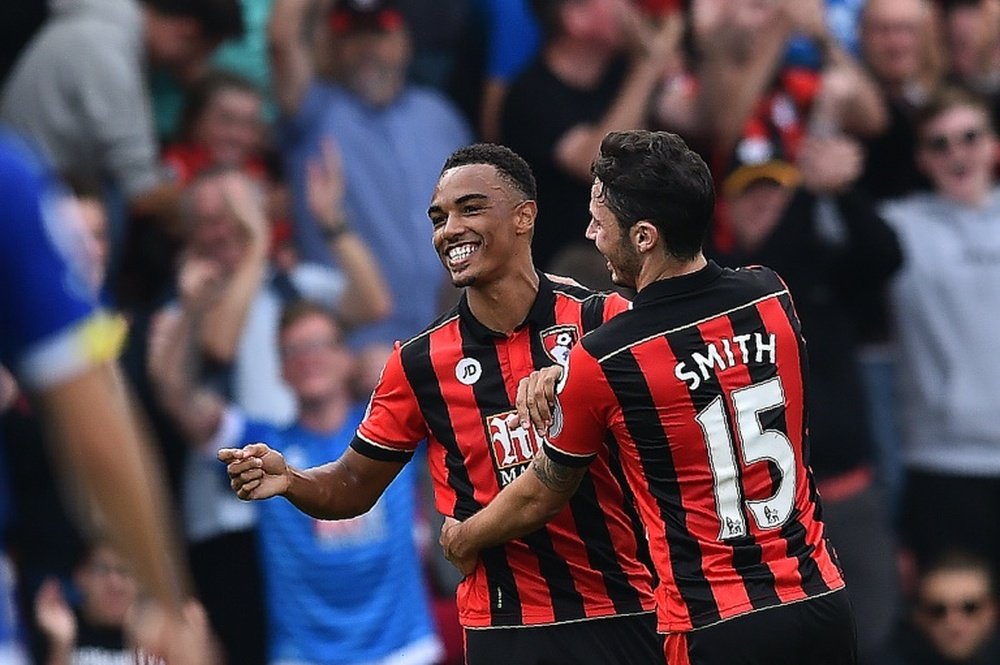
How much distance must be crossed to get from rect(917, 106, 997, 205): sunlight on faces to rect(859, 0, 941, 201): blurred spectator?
19 cm

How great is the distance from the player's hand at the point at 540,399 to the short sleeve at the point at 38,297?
189cm

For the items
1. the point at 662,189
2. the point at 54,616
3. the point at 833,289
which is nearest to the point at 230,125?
the point at 54,616

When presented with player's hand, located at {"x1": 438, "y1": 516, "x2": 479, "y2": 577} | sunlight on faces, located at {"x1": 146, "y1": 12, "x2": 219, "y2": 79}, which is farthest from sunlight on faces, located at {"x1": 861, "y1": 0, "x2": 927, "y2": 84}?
player's hand, located at {"x1": 438, "y1": 516, "x2": 479, "y2": 577}

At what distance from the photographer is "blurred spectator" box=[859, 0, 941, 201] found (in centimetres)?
913

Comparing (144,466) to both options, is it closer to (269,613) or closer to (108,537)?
(108,537)

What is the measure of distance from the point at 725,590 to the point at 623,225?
0.97m

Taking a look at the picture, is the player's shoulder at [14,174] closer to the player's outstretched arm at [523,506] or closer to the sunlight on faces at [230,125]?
the player's outstretched arm at [523,506]

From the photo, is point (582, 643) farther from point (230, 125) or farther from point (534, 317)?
point (230, 125)

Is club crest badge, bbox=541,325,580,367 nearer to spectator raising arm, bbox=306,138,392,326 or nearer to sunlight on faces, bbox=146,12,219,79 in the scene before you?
spectator raising arm, bbox=306,138,392,326

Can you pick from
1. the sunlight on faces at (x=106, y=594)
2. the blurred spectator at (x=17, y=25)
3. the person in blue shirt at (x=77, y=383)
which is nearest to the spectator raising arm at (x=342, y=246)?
the blurred spectator at (x=17, y=25)

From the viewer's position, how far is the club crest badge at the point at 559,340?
5250mm

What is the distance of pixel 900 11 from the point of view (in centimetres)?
918

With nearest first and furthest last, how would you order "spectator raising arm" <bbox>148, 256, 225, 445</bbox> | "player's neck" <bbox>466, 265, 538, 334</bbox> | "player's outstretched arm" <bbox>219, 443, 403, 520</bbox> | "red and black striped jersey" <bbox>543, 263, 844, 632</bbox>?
"red and black striped jersey" <bbox>543, 263, 844, 632</bbox>, "player's outstretched arm" <bbox>219, 443, 403, 520</bbox>, "player's neck" <bbox>466, 265, 538, 334</bbox>, "spectator raising arm" <bbox>148, 256, 225, 445</bbox>

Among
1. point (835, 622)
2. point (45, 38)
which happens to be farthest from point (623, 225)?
point (45, 38)
